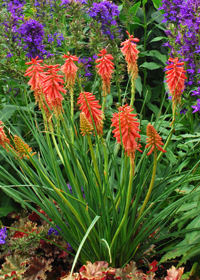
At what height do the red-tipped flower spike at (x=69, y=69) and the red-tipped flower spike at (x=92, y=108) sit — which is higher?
the red-tipped flower spike at (x=69, y=69)

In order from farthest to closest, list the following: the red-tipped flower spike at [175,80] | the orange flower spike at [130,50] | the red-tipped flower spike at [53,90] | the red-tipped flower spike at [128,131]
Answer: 1. the orange flower spike at [130,50]
2. the red-tipped flower spike at [175,80]
3. the red-tipped flower spike at [53,90]
4. the red-tipped flower spike at [128,131]

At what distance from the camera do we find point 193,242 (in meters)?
1.60

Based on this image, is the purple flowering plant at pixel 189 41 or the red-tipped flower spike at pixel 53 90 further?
the purple flowering plant at pixel 189 41

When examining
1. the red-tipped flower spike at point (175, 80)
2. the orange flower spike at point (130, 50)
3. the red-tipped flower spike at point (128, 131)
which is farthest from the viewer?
the orange flower spike at point (130, 50)

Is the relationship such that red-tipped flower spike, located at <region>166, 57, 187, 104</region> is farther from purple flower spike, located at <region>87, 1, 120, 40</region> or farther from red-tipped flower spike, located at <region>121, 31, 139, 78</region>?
purple flower spike, located at <region>87, 1, 120, 40</region>

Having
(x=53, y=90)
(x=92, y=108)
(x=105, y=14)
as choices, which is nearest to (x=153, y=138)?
(x=92, y=108)

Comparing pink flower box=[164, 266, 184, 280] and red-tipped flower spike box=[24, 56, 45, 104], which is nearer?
pink flower box=[164, 266, 184, 280]

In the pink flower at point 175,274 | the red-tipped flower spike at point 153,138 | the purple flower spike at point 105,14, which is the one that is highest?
the purple flower spike at point 105,14

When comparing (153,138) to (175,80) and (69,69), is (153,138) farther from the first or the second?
(69,69)

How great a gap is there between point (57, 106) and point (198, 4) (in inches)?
83.2

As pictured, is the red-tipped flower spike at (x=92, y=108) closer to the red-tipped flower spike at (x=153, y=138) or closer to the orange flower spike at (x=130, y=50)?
the red-tipped flower spike at (x=153, y=138)

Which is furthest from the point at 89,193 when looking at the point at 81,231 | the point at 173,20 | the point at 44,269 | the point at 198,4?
the point at 173,20

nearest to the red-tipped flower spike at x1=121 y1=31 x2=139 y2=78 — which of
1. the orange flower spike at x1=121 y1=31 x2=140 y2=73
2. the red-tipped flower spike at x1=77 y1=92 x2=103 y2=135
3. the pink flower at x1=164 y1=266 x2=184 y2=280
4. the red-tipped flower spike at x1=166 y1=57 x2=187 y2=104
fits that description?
the orange flower spike at x1=121 y1=31 x2=140 y2=73

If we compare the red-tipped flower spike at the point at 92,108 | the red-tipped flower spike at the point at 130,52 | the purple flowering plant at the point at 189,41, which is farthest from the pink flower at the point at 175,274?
the purple flowering plant at the point at 189,41
